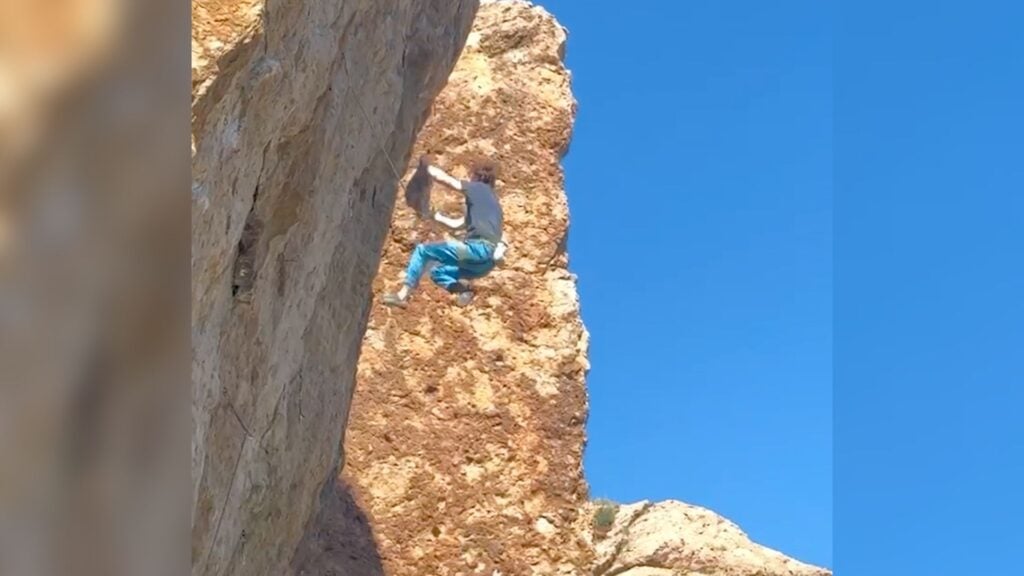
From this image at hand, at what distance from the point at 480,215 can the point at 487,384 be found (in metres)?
2.23

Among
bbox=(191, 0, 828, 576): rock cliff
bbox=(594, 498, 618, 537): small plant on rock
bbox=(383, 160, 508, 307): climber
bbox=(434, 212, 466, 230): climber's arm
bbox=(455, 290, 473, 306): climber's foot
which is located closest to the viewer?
bbox=(191, 0, 828, 576): rock cliff

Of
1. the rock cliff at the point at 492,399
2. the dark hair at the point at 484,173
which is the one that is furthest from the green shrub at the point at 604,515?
the dark hair at the point at 484,173

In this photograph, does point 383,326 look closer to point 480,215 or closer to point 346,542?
point 346,542

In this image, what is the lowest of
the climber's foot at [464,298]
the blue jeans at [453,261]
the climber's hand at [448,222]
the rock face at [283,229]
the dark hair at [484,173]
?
the rock face at [283,229]

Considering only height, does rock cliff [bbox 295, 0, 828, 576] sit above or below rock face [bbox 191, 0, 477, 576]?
above

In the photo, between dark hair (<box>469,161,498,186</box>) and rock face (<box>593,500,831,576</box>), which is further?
rock face (<box>593,500,831,576</box>)

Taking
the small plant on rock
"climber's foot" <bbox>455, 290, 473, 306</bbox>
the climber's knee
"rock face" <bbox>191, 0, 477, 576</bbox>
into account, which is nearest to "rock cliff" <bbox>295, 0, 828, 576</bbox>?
"climber's foot" <bbox>455, 290, 473, 306</bbox>

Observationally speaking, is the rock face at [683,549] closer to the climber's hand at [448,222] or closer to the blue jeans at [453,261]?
the blue jeans at [453,261]

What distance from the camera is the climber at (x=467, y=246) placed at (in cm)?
863

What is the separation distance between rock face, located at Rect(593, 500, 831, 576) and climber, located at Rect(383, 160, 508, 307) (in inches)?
155

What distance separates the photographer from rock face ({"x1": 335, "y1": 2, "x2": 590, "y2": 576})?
387 inches

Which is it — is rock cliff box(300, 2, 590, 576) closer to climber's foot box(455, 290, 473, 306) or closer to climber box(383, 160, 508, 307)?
climber's foot box(455, 290, 473, 306)

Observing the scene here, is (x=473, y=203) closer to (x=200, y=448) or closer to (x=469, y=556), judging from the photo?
(x=469, y=556)

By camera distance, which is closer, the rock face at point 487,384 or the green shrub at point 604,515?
the rock face at point 487,384
